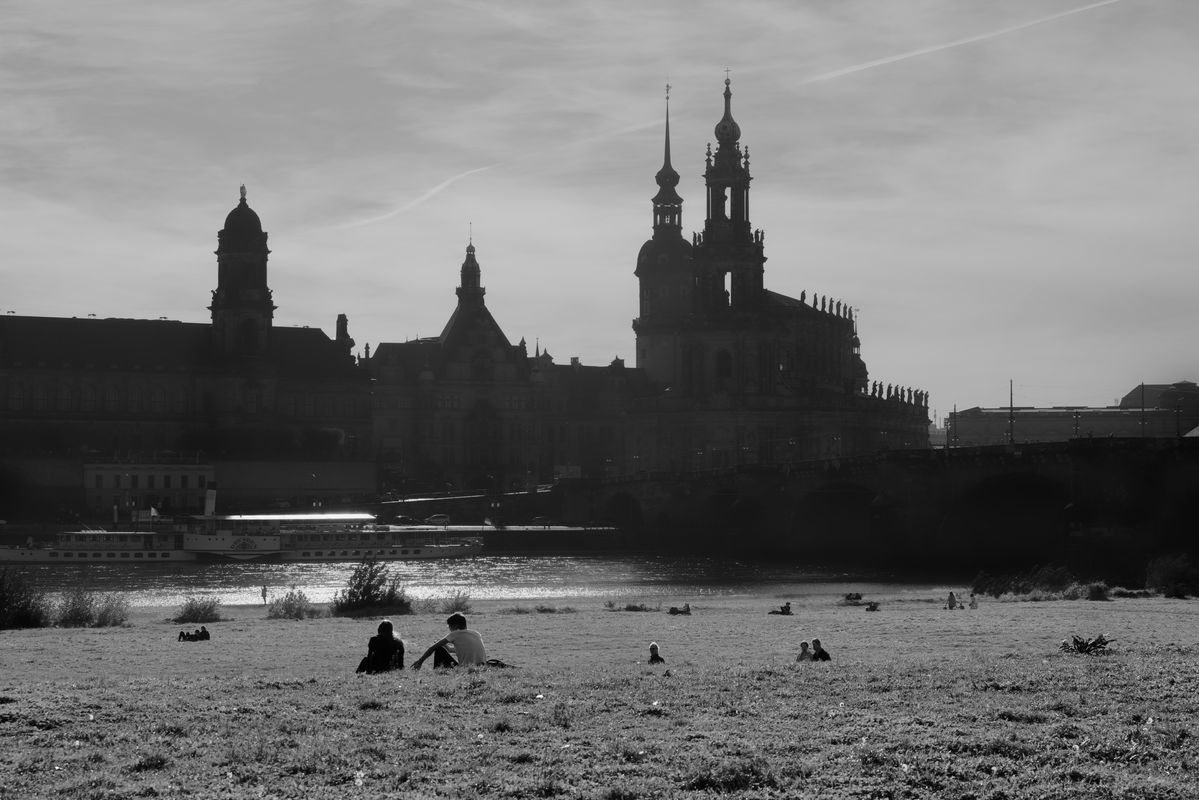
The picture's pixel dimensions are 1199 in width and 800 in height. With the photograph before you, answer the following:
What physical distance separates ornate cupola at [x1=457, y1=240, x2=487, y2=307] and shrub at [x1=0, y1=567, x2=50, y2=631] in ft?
440

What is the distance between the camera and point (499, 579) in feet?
321

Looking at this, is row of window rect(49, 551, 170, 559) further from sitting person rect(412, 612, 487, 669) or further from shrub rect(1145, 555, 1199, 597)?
sitting person rect(412, 612, 487, 669)

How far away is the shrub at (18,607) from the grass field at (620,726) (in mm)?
13942

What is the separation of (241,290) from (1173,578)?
10631 cm

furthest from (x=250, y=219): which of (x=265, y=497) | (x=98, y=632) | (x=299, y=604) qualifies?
(x=98, y=632)

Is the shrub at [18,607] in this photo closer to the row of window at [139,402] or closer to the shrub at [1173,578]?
the shrub at [1173,578]

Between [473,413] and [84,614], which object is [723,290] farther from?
[84,614]

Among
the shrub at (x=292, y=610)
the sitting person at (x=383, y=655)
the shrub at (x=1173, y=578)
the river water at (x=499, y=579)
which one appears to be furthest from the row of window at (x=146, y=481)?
Answer: the sitting person at (x=383, y=655)

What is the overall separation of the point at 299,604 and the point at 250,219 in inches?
4232

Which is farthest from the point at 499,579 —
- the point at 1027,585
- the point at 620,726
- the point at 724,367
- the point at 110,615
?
the point at 724,367

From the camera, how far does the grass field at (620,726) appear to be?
61.4ft

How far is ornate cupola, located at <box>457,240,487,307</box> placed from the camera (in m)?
182

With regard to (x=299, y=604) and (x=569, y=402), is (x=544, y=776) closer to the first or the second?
(x=299, y=604)

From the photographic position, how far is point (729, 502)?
137375 mm
